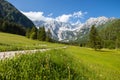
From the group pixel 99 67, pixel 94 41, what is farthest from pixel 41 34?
pixel 99 67

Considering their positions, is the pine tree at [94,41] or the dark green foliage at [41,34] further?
the dark green foliage at [41,34]

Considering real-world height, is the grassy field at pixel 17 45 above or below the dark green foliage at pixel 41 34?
below

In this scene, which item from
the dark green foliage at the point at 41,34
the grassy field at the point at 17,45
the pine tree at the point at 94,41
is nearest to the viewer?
the grassy field at the point at 17,45

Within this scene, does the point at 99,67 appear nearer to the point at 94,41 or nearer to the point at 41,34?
the point at 94,41

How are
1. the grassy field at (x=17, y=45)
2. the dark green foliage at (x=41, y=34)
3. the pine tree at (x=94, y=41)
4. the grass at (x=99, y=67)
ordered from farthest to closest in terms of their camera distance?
the dark green foliage at (x=41, y=34) → the pine tree at (x=94, y=41) → the grassy field at (x=17, y=45) → the grass at (x=99, y=67)

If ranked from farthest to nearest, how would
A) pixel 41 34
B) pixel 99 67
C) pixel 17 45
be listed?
1. pixel 41 34
2. pixel 17 45
3. pixel 99 67

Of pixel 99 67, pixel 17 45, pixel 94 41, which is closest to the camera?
pixel 99 67

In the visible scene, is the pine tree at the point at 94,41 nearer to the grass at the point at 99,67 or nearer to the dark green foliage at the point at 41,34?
the dark green foliage at the point at 41,34

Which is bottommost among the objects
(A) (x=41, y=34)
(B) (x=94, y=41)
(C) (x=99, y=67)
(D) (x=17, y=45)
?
(C) (x=99, y=67)

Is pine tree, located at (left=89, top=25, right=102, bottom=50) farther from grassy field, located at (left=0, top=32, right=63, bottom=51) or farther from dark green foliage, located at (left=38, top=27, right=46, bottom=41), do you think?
dark green foliage, located at (left=38, top=27, right=46, bottom=41)

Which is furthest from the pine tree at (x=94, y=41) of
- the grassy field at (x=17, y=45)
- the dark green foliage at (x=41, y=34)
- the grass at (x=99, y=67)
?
the grass at (x=99, y=67)

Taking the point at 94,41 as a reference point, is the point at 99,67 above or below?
below

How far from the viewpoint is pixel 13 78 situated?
32.3 ft

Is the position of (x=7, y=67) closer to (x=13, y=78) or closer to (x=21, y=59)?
(x=13, y=78)
